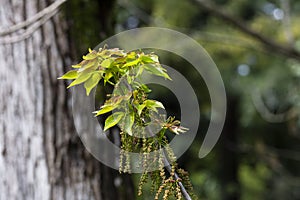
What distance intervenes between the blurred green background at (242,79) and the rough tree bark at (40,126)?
0.17m

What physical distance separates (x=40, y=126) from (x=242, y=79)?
352cm

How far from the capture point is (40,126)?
4.48 ft

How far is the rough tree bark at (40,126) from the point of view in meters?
1.34

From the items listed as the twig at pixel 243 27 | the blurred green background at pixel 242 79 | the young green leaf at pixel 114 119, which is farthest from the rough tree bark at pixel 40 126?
the twig at pixel 243 27

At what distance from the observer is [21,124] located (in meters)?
1.36

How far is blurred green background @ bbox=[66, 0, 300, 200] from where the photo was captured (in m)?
2.73

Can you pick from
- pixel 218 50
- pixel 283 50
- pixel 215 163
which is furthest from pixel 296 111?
pixel 215 163

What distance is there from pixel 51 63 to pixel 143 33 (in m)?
2.38

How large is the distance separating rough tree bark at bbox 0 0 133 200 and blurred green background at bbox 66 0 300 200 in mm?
173

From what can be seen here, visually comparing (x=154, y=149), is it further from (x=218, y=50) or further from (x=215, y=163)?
(x=215, y=163)

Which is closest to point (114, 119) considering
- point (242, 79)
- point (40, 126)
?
point (40, 126)

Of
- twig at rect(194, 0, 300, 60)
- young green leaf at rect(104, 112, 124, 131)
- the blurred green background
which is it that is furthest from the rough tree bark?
twig at rect(194, 0, 300, 60)

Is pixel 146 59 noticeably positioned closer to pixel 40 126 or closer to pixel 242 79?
pixel 40 126

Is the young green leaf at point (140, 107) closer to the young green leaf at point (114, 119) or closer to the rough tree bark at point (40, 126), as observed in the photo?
the young green leaf at point (114, 119)
